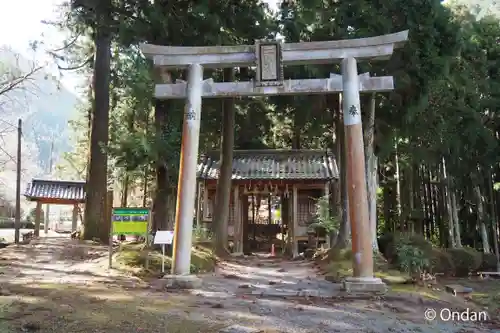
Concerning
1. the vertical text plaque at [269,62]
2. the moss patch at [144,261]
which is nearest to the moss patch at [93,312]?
the moss patch at [144,261]

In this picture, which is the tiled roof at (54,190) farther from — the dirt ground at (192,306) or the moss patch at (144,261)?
the dirt ground at (192,306)

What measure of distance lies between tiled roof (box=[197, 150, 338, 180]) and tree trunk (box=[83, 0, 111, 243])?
12.6 feet

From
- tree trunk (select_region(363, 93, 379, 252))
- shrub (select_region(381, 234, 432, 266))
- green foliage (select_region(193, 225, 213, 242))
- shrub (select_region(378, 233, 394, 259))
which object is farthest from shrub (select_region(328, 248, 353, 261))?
green foliage (select_region(193, 225, 213, 242))

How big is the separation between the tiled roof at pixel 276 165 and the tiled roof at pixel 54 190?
8218mm

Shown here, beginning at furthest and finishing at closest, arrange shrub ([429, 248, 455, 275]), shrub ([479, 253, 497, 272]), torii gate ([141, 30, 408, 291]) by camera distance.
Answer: shrub ([479, 253, 497, 272]), shrub ([429, 248, 455, 275]), torii gate ([141, 30, 408, 291])

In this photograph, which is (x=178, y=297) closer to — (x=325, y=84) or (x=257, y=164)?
(x=325, y=84)

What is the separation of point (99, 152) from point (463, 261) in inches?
512

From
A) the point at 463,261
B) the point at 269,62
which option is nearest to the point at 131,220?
the point at 269,62

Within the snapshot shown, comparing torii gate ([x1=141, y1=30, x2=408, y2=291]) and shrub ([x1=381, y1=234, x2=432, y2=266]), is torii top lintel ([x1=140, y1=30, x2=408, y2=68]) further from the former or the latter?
shrub ([x1=381, y1=234, x2=432, y2=266])

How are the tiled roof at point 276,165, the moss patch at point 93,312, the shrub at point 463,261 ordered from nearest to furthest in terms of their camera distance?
the moss patch at point 93,312, the shrub at point 463,261, the tiled roof at point 276,165

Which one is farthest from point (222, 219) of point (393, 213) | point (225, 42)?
point (393, 213)

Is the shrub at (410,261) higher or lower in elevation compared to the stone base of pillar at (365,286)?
higher

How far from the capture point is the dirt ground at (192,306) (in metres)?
5.04

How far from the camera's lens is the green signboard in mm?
9859
